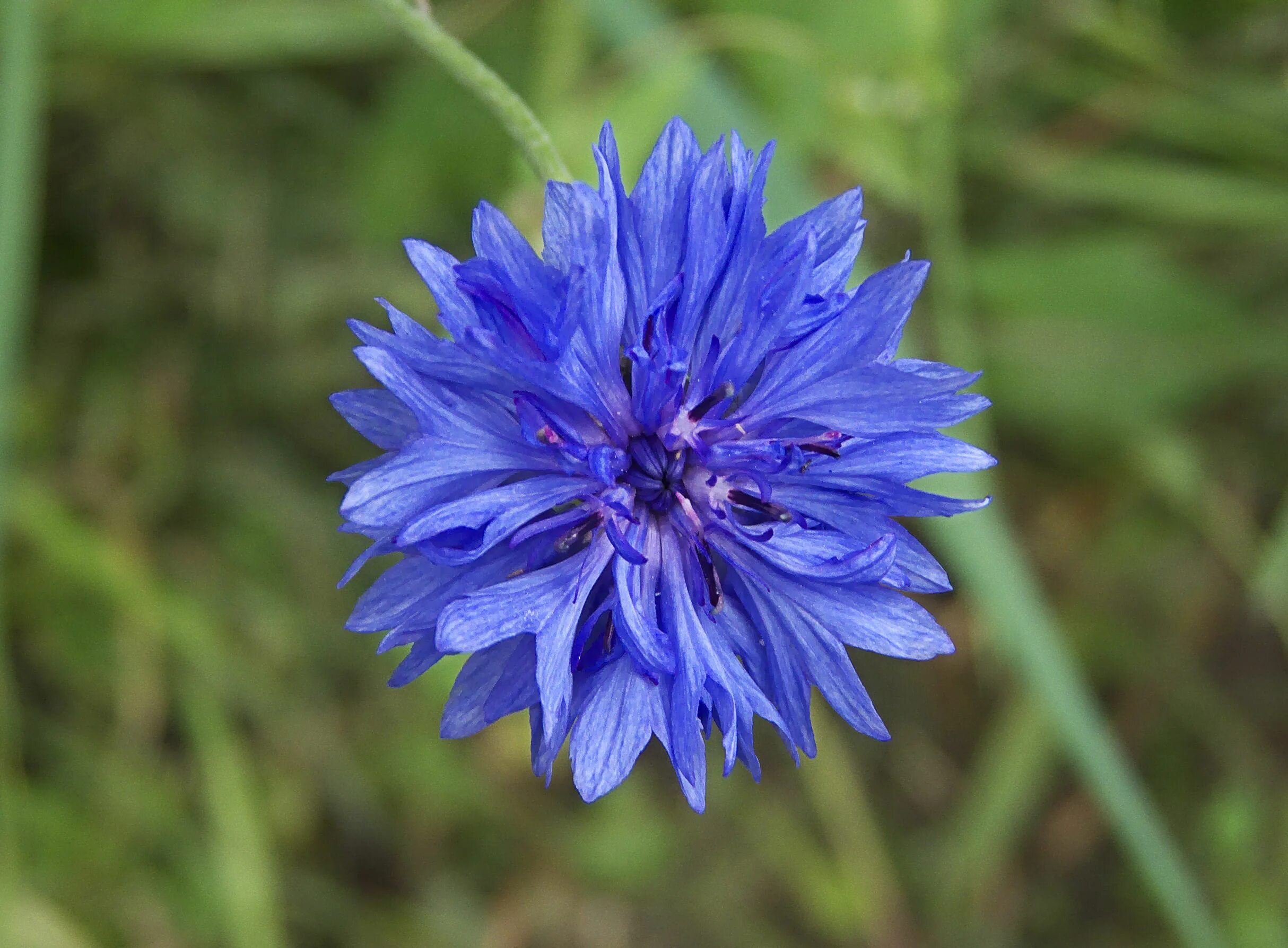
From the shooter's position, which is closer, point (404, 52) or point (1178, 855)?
point (404, 52)

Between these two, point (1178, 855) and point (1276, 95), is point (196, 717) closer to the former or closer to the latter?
point (1178, 855)

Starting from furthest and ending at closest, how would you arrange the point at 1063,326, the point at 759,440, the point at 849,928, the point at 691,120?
the point at 849,928
the point at 1063,326
the point at 691,120
the point at 759,440

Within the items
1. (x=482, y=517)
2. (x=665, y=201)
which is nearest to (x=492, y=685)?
(x=482, y=517)

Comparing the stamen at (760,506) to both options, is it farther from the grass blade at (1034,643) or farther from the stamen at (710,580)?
the grass blade at (1034,643)

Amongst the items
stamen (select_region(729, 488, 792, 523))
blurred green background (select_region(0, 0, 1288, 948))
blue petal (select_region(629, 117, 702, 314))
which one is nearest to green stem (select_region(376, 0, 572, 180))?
blue petal (select_region(629, 117, 702, 314))

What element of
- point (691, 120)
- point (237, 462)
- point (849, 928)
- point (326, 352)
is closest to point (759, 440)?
point (691, 120)

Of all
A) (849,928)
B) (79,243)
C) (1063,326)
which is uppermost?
(1063,326)

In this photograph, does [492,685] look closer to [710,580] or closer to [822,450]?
[710,580]
